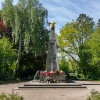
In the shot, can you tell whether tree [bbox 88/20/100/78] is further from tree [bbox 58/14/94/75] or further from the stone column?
the stone column

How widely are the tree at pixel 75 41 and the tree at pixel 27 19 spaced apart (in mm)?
8470

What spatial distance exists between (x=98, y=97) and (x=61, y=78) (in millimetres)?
14251

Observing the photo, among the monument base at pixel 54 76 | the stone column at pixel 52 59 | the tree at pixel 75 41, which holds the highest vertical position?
the tree at pixel 75 41

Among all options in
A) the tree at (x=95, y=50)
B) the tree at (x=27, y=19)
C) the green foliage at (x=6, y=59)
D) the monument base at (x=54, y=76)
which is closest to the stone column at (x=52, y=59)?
the monument base at (x=54, y=76)

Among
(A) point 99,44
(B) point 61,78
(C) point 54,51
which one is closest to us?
(B) point 61,78

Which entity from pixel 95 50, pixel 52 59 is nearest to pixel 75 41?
pixel 95 50

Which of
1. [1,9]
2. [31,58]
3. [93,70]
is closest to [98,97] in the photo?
[1,9]

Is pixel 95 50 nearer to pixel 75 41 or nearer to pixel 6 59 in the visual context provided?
pixel 75 41

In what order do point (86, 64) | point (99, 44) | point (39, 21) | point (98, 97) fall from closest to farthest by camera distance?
point (98, 97)
point (39, 21)
point (99, 44)
point (86, 64)

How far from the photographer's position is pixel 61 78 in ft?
70.6

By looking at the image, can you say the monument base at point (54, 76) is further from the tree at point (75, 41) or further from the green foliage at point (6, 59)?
the tree at point (75, 41)

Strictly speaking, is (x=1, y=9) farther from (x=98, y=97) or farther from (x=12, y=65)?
(x=98, y=97)

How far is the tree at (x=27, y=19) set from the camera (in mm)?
30328

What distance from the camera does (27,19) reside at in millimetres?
31344
